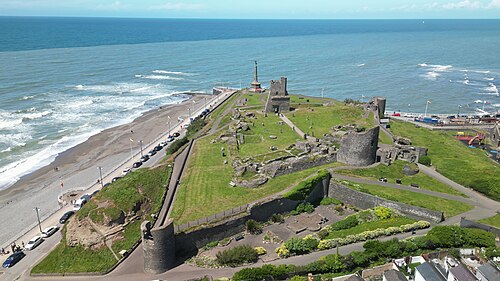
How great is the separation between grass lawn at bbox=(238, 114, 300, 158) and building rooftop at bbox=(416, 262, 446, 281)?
26960mm

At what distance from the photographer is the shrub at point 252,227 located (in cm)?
3778

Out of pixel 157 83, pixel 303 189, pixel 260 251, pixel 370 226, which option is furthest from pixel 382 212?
pixel 157 83

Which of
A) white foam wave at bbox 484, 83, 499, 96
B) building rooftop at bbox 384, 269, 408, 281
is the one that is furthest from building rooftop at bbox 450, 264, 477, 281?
white foam wave at bbox 484, 83, 499, 96

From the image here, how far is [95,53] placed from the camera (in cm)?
19125

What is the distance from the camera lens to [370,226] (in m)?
37.2

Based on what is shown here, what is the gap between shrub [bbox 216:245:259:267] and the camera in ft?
108

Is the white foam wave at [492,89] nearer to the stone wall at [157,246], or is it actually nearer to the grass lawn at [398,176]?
the grass lawn at [398,176]

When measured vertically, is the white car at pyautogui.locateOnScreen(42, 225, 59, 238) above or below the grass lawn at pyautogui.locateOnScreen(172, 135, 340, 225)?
below

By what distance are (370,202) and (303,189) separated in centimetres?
704

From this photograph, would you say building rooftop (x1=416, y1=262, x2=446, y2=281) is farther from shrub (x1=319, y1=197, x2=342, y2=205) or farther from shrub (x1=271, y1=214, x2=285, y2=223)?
shrub (x1=319, y1=197, x2=342, y2=205)

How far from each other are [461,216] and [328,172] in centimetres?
1385

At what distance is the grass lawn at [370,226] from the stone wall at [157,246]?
14.3m

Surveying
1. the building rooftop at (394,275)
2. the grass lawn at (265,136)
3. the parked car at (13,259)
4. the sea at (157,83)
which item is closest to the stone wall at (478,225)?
the building rooftop at (394,275)

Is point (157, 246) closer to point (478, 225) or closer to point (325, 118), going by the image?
point (478, 225)
